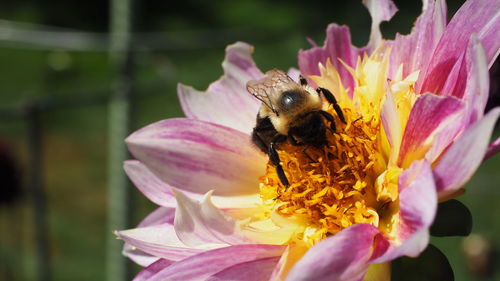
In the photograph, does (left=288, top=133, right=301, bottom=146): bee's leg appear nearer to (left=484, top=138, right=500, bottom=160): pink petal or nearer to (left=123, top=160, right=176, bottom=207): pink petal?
(left=123, top=160, right=176, bottom=207): pink petal

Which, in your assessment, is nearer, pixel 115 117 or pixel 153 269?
pixel 153 269

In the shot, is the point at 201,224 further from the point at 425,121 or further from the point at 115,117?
the point at 115,117

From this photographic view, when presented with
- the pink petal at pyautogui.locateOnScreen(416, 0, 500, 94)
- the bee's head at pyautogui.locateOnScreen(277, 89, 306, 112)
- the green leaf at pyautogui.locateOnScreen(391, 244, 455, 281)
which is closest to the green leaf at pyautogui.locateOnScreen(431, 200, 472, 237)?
the green leaf at pyautogui.locateOnScreen(391, 244, 455, 281)

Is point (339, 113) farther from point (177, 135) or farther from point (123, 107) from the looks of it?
point (123, 107)

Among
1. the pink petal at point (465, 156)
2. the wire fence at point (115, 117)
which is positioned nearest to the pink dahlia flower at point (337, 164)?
the pink petal at point (465, 156)

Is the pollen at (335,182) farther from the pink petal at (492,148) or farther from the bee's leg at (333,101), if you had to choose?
the pink petal at (492,148)

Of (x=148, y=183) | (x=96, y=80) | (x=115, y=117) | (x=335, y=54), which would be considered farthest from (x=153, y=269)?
(x=96, y=80)

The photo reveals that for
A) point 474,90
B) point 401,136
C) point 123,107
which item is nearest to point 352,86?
point 401,136
